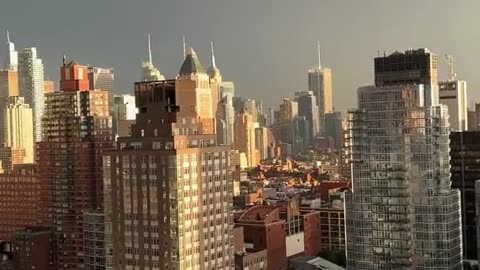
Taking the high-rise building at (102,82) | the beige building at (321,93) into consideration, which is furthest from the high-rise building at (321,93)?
the high-rise building at (102,82)

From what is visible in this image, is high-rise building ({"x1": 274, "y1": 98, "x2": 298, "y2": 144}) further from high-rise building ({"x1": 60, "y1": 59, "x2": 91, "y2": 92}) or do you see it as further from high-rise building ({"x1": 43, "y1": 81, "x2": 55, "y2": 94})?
high-rise building ({"x1": 60, "y1": 59, "x2": 91, "y2": 92})

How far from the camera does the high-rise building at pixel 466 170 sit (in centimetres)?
1341

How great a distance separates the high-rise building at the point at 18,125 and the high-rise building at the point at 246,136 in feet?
22.4

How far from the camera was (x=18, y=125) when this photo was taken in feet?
77.8

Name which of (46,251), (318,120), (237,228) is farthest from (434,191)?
(318,120)

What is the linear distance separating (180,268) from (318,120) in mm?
17261

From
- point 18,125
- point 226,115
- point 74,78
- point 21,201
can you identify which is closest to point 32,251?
point 21,201

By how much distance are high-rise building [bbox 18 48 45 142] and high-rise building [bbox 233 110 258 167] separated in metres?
6.56

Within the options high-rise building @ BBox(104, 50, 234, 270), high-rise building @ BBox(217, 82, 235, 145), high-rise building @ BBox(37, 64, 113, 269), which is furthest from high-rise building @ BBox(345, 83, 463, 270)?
high-rise building @ BBox(217, 82, 235, 145)

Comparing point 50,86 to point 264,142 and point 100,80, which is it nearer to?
point 100,80

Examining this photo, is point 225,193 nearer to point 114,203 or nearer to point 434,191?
point 114,203

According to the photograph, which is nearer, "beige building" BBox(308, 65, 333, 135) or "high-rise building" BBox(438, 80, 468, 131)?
Result: "high-rise building" BBox(438, 80, 468, 131)

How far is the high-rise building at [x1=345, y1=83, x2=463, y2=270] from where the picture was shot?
11.2m

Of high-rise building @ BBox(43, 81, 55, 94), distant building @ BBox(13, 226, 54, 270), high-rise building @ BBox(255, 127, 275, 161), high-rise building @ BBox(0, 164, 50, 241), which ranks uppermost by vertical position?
high-rise building @ BBox(43, 81, 55, 94)
